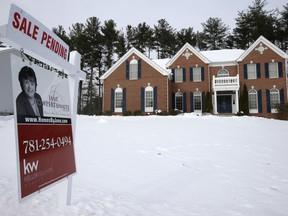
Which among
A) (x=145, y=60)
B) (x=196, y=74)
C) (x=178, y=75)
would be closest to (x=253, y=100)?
(x=196, y=74)

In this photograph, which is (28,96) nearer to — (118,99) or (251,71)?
(118,99)

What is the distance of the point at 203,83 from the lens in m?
23.0

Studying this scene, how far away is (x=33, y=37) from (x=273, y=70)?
2408 cm

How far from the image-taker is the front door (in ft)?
74.8

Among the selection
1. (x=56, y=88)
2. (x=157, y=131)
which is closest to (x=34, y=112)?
(x=56, y=88)

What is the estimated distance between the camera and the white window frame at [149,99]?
22.0 m

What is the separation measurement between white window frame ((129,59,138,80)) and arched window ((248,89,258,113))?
1182 cm

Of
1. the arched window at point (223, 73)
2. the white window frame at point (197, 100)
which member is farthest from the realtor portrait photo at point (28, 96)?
the arched window at point (223, 73)

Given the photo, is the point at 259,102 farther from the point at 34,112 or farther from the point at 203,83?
the point at 34,112

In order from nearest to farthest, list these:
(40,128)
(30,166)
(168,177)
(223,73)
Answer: (30,166) < (40,128) < (168,177) < (223,73)

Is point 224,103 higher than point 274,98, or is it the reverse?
point 274,98

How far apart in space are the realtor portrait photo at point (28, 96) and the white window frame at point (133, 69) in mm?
20466

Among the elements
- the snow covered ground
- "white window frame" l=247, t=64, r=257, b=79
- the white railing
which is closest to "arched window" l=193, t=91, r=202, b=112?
the white railing

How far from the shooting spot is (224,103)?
906 inches
